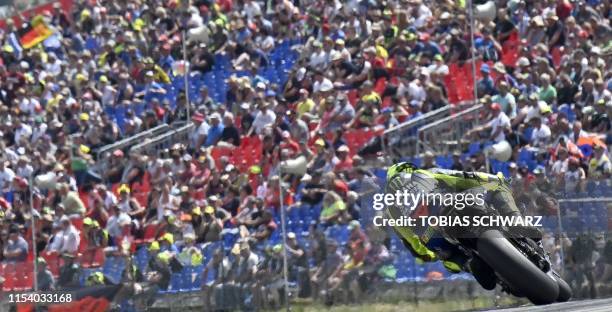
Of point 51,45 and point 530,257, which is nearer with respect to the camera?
point 530,257

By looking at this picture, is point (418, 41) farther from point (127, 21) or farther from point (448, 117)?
point (127, 21)

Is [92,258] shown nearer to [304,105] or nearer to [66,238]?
[66,238]

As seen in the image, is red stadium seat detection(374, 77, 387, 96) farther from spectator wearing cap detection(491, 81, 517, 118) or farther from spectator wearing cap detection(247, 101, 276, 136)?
spectator wearing cap detection(491, 81, 517, 118)

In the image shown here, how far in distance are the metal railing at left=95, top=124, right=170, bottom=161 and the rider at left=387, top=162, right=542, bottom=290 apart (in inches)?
510

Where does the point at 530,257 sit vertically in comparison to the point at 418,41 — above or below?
below

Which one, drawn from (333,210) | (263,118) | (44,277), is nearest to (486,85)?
(263,118)

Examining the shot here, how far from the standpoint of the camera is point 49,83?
2505 cm

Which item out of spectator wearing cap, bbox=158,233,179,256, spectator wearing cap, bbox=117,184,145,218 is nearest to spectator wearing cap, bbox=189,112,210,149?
spectator wearing cap, bbox=117,184,145,218

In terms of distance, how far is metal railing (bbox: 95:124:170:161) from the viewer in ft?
75.5

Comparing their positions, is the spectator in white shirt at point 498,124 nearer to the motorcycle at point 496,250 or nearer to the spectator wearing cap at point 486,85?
the spectator wearing cap at point 486,85

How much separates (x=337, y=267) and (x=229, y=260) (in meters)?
1.38

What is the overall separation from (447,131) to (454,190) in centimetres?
879

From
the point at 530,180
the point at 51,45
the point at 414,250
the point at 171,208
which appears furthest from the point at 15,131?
the point at 414,250

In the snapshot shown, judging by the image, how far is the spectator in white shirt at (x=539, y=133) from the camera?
17.3 m
